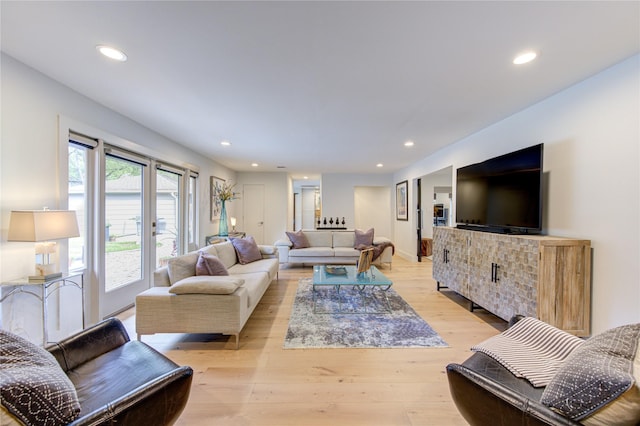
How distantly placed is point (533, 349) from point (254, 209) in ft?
23.0

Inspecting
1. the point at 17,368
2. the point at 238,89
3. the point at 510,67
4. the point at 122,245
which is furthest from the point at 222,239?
the point at 510,67

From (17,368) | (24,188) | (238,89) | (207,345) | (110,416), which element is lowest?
(207,345)

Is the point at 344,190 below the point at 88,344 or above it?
above

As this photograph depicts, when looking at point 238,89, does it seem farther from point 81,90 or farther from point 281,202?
point 281,202

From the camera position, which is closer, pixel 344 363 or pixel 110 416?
pixel 110 416

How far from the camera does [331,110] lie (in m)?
2.89

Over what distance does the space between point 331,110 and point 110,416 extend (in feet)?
9.31

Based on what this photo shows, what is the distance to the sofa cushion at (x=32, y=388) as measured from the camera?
0.82 m

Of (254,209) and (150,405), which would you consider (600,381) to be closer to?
(150,405)

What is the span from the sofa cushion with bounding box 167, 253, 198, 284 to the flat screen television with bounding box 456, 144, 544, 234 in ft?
11.3

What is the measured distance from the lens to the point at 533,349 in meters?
1.51

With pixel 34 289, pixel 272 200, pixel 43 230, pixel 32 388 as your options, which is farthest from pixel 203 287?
pixel 272 200

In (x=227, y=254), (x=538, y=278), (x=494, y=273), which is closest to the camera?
(x=538, y=278)

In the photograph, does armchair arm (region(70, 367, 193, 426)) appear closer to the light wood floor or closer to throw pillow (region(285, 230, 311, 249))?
the light wood floor
